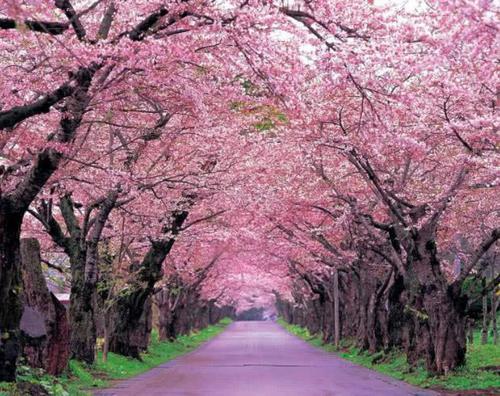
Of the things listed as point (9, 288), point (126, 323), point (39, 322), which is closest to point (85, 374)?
point (39, 322)

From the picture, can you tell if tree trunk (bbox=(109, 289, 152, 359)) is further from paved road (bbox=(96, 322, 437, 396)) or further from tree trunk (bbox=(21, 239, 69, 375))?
tree trunk (bbox=(21, 239, 69, 375))

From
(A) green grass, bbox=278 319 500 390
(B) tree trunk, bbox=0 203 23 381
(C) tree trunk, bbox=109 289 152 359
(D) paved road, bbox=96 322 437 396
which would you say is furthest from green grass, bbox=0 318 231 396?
(A) green grass, bbox=278 319 500 390

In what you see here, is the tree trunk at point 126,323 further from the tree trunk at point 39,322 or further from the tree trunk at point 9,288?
the tree trunk at point 9,288

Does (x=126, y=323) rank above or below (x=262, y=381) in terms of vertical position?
above

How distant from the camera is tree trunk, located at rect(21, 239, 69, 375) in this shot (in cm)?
1797

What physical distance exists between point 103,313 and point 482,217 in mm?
13614

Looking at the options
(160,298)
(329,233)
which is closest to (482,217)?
(329,233)

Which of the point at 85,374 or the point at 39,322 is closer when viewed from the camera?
the point at 39,322

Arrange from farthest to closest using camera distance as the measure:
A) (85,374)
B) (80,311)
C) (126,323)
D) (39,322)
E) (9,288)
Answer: (126,323), (80,311), (85,374), (39,322), (9,288)

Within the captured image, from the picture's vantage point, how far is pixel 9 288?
13281 mm

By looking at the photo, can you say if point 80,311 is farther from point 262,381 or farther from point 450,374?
point 450,374

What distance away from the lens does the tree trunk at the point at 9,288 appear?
12.9 metres

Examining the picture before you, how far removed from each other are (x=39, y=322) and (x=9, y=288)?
5.14 meters

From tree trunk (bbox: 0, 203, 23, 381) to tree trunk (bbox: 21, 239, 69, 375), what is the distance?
419 cm
